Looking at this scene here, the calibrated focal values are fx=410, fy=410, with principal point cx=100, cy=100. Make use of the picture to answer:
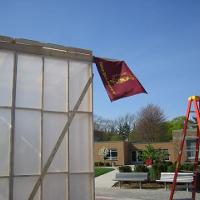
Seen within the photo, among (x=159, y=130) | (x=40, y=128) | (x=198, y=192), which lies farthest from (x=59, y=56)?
(x=159, y=130)

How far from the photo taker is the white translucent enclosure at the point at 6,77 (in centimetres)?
911

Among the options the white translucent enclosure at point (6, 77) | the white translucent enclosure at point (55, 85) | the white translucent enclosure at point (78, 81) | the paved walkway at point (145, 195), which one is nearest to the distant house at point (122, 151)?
the paved walkway at point (145, 195)

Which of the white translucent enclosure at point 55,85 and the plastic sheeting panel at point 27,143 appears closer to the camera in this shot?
the plastic sheeting panel at point 27,143

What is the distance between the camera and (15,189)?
897 cm

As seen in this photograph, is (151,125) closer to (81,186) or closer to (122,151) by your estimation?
(122,151)

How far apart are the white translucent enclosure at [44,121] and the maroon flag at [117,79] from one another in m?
0.37

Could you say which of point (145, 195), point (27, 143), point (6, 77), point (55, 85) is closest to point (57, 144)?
point (27, 143)

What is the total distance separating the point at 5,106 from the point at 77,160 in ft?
7.26

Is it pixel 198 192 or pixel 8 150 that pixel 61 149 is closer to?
pixel 8 150

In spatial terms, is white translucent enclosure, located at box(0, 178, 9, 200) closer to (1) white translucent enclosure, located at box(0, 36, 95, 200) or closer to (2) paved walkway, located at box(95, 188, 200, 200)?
(1) white translucent enclosure, located at box(0, 36, 95, 200)

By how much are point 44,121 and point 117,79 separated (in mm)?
2260

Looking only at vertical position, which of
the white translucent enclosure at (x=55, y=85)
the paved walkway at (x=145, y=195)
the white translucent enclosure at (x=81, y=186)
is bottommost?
the paved walkway at (x=145, y=195)

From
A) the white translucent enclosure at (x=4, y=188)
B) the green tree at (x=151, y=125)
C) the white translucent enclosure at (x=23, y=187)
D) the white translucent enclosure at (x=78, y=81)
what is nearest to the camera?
the white translucent enclosure at (x=4, y=188)

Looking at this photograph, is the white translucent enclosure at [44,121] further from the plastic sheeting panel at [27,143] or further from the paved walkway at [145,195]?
the paved walkway at [145,195]
